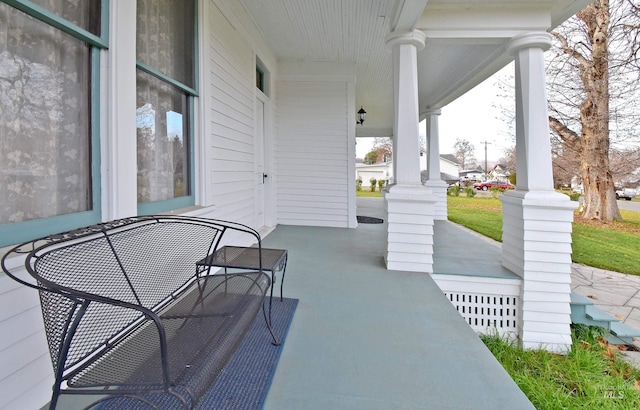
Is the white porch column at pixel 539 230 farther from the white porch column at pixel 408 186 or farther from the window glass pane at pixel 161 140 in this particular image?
the window glass pane at pixel 161 140

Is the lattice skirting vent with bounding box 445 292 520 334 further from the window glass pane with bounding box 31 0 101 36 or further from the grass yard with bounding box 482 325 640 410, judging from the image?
the window glass pane with bounding box 31 0 101 36

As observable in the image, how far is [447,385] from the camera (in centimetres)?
160

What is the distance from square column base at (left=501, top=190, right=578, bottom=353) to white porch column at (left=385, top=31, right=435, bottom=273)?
36.0 inches

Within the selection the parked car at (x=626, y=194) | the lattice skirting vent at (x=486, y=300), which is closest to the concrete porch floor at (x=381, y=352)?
the lattice skirting vent at (x=486, y=300)

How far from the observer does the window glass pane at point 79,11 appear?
138cm

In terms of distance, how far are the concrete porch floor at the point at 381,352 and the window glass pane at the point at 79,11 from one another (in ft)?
6.63

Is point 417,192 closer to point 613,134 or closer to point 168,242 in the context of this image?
point 168,242

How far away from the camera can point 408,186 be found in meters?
3.27

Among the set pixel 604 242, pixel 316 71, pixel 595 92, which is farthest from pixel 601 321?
pixel 595 92

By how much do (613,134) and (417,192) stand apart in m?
9.91

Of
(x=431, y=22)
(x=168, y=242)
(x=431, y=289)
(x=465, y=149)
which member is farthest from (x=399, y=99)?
(x=465, y=149)

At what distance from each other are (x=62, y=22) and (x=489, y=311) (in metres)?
3.93

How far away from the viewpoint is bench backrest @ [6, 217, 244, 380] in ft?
3.11

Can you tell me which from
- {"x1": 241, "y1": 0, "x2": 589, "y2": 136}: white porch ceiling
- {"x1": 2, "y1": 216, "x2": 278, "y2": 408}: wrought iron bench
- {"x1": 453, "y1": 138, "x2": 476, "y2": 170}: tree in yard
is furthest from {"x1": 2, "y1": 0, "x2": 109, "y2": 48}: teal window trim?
{"x1": 453, "y1": 138, "x2": 476, "y2": 170}: tree in yard
